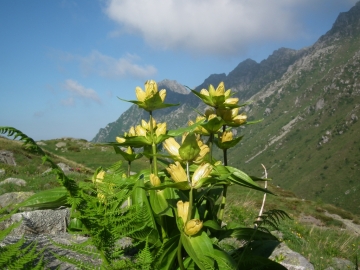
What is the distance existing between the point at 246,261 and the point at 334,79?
212760 mm

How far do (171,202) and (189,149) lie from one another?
0.39 meters

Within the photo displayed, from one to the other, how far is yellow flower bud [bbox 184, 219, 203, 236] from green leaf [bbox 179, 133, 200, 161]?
0.40 meters

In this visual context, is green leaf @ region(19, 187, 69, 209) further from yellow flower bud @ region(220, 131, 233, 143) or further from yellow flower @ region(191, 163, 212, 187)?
yellow flower bud @ region(220, 131, 233, 143)

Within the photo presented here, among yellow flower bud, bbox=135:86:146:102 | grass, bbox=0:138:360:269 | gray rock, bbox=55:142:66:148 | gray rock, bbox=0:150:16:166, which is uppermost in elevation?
gray rock, bbox=55:142:66:148

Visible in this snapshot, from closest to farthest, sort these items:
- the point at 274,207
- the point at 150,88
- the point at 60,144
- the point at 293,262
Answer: the point at 150,88
the point at 293,262
the point at 274,207
the point at 60,144

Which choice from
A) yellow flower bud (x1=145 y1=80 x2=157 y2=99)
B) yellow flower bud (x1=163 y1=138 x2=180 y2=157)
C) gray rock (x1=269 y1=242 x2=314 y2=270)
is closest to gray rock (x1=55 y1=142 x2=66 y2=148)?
gray rock (x1=269 y1=242 x2=314 y2=270)

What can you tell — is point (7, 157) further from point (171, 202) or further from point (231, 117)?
point (171, 202)

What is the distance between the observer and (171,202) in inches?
86.0

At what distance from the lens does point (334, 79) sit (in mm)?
192500

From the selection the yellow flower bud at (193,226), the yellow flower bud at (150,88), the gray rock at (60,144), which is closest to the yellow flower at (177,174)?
the yellow flower bud at (193,226)

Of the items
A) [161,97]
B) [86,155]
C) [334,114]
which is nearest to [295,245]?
[161,97]

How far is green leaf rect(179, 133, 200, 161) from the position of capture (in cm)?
201

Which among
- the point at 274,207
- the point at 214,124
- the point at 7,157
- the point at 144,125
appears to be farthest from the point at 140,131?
the point at 7,157

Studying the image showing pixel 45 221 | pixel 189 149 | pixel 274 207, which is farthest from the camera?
pixel 274 207
